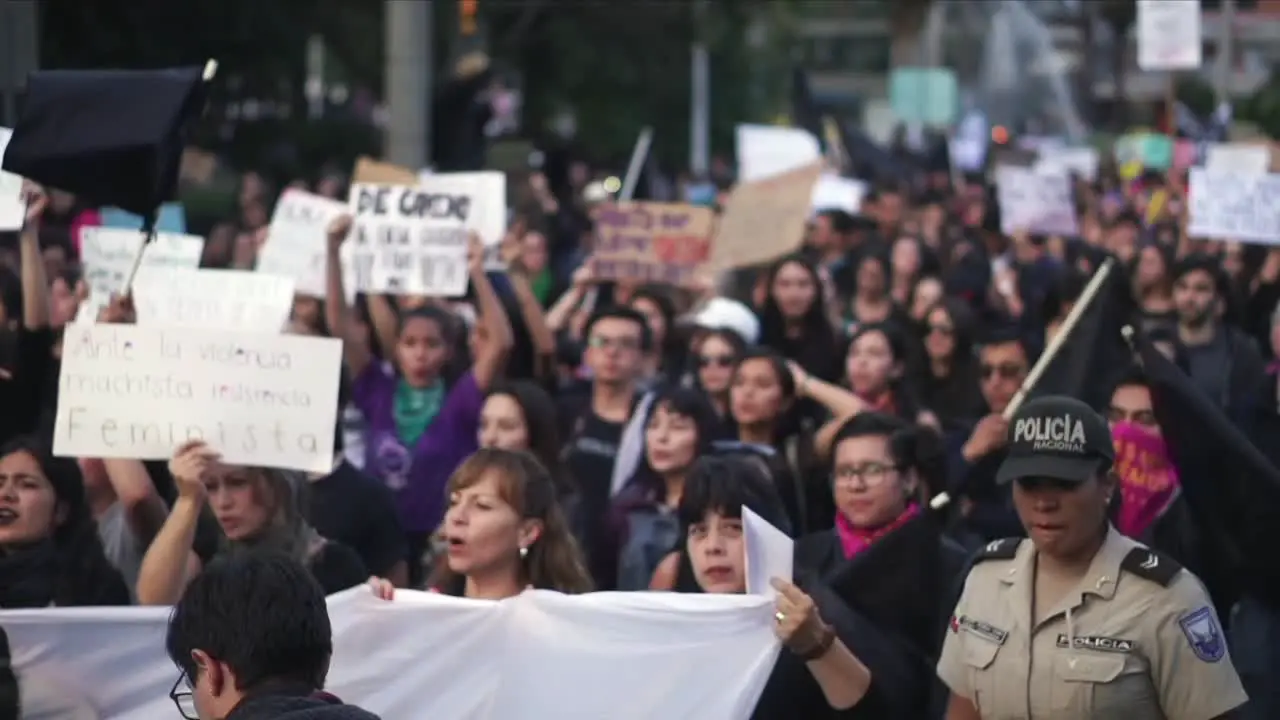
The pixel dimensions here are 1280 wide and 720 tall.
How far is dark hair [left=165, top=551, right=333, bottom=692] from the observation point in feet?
13.6

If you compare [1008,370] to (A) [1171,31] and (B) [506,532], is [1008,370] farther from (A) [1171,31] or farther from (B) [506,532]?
(A) [1171,31]

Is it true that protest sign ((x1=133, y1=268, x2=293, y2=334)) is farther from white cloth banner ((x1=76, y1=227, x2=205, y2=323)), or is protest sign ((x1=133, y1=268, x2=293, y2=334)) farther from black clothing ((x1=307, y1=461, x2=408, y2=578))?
white cloth banner ((x1=76, y1=227, x2=205, y2=323))

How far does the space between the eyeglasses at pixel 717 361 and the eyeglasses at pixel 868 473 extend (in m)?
2.67

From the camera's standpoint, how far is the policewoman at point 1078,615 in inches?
199

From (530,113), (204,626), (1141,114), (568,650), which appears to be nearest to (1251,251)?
(568,650)

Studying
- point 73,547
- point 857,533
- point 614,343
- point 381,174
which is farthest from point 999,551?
point 381,174

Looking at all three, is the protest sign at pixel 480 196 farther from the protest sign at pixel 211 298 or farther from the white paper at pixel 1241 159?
the white paper at pixel 1241 159

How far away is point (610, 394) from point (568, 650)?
3321 mm

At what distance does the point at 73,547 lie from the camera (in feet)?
21.7

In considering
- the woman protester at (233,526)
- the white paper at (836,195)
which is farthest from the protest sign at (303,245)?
the white paper at (836,195)

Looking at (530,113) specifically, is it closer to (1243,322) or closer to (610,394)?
(1243,322)

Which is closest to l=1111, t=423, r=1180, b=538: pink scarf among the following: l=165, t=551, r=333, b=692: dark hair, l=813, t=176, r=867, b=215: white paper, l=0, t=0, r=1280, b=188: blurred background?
l=165, t=551, r=333, b=692: dark hair

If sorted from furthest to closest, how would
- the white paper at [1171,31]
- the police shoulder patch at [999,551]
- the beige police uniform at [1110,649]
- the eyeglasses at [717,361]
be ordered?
1. the white paper at [1171,31]
2. the eyeglasses at [717,361]
3. the police shoulder patch at [999,551]
4. the beige police uniform at [1110,649]

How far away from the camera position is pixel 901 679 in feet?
19.7
